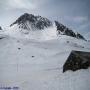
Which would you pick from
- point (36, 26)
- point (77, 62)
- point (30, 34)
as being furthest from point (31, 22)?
point (77, 62)

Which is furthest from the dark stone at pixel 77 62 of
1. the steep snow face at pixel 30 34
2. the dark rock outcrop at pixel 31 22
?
the dark rock outcrop at pixel 31 22

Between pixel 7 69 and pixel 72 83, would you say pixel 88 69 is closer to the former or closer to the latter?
pixel 72 83

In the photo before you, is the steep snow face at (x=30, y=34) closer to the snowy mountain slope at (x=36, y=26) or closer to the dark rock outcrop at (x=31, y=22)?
the snowy mountain slope at (x=36, y=26)

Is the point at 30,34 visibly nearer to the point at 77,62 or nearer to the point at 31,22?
the point at 31,22

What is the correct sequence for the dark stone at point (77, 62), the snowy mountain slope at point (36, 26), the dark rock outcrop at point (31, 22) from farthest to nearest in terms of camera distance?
1. the dark rock outcrop at point (31, 22)
2. the snowy mountain slope at point (36, 26)
3. the dark stone at point (77, 62)

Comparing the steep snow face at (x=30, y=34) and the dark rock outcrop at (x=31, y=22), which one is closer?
the steep snow face at (x=30, y=34)

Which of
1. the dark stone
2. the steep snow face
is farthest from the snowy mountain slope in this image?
the dark stone

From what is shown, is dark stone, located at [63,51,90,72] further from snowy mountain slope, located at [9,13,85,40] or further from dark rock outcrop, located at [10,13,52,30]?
dark rock outcrop, located at [10,13,52,30]

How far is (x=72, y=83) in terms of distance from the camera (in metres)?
10.7

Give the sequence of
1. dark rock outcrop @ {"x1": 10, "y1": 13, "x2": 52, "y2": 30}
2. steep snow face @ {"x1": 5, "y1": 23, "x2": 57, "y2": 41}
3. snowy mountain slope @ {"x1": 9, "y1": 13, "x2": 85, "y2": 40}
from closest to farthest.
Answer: steep snow face @ {"x1": 5, "y1": 23, "x2": 57, "y2": 41}, snowy mountain slope @ {"x1": 9, "y1": 13, "x2": 85, "y2": 40}, dark rock outcrop @ {"x1": 10, "y1": 13, "x2": 52, "y2": 30}

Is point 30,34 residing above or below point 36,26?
below

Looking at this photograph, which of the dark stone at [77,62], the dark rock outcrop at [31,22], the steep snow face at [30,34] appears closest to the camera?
the dark stone at [77,62]

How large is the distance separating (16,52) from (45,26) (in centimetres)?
7904

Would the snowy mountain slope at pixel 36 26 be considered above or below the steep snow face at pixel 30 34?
above
